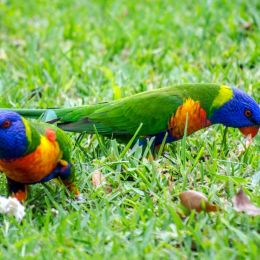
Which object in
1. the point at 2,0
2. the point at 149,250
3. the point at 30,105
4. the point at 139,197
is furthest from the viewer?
the point at 2,0

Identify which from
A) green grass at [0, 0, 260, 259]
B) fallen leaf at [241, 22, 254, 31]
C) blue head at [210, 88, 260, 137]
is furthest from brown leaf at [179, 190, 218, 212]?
fallen leaf at [241, 22, 254, 31]

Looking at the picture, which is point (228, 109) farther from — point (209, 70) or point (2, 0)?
point (2, 0)

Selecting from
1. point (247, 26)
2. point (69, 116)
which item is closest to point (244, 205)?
point (69, 116)

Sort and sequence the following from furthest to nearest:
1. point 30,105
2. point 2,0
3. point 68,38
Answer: point 2,0, point 68,38, point 30,105

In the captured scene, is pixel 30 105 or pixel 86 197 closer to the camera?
pixel 86 197

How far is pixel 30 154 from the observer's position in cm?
329

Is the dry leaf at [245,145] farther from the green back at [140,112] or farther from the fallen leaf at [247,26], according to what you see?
the fallen leaf at [247,26]

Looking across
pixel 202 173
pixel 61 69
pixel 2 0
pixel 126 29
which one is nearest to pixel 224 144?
pixel 202 173

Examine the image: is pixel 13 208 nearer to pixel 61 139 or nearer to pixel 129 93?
pixel 61 139

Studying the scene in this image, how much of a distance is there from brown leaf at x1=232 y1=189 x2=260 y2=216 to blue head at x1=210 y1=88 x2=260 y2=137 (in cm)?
95

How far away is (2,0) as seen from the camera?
749 centimetres

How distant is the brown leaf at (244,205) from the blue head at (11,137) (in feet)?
3.39

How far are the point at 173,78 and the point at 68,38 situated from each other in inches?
A: 56.8

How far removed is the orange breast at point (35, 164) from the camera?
10.8 feet
